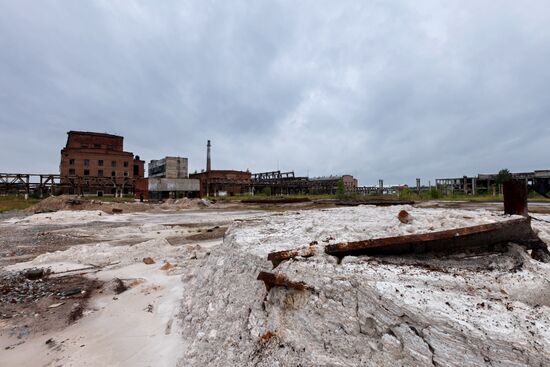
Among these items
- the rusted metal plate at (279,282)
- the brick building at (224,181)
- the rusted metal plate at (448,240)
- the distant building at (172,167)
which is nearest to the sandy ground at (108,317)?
the rusted metal plate at (279,282)

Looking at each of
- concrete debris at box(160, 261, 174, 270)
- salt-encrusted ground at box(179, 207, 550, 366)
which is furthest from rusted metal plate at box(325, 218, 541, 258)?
concrete debris at box(160, 261, 174, 270)

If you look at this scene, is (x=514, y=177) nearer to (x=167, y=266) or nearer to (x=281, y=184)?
(x=281, y=184)

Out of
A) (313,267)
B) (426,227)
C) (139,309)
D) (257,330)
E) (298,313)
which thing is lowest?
(139,309)

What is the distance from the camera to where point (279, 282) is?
337cm

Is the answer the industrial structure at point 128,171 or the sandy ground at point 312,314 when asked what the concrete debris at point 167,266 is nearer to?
the sandy ground at point 312,314

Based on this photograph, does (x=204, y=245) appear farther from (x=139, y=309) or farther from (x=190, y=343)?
(x=190, y=343)

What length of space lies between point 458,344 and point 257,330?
1994mm

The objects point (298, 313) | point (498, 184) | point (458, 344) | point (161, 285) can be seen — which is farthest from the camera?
point (498, 184)

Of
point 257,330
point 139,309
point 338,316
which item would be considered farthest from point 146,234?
point 338,316

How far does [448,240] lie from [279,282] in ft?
7.80

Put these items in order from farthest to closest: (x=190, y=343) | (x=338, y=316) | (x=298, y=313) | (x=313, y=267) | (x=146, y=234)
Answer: (x=146, y=234) < (x=190, y=343) < (x=313, y=267) < (x=298, y=313) < (x=338, y=316)

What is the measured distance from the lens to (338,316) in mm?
2830

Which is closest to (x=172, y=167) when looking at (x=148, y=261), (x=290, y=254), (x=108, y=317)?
(x=148, y=261)

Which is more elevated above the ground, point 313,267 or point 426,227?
point 426,227
